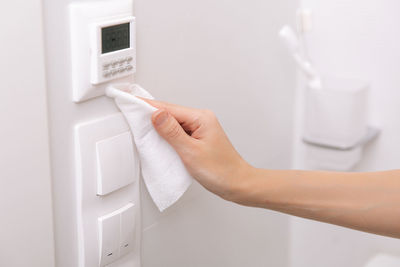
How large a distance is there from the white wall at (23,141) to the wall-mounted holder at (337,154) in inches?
27.8

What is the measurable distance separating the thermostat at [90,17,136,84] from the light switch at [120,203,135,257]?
0.21m

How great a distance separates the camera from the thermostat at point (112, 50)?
2.48 ft

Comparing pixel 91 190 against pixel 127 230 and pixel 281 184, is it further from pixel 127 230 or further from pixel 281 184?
pixel 281 184

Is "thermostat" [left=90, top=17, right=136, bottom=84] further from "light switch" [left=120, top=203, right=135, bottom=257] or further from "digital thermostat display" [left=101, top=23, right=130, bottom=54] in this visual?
"light switch" [left=120, top=203, right=135, bottom=257]

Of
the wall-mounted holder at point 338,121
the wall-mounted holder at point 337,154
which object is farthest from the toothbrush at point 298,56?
the wall-mounted holder at point 337,154

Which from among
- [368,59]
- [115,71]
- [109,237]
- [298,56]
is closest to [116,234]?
[109,237]

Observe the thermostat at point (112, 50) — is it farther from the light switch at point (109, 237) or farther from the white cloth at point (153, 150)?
the light switch at point (109, 237)

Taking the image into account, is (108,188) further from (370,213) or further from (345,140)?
(345,140)

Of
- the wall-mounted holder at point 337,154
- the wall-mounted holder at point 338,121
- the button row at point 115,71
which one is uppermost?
the button row at point 115,71

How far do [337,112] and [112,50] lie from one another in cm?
62

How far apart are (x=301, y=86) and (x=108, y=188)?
A: 67 cm

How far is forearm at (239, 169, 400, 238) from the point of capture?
847mm

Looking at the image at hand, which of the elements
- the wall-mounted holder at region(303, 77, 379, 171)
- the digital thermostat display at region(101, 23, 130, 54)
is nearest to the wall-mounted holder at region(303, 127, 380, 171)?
the wall-mounted holder at region(303, 77, 379, 171)

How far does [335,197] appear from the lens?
33.8 inches
